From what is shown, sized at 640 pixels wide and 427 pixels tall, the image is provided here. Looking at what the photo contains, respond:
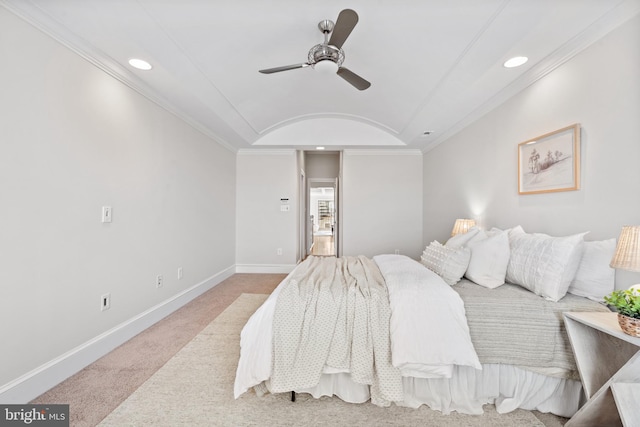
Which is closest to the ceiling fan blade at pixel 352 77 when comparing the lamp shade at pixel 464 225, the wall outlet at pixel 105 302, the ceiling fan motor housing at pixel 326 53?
the ceiling fan motor housing at pixel 326 53

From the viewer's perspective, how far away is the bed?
1.45 metres

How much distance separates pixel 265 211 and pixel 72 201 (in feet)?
10.3

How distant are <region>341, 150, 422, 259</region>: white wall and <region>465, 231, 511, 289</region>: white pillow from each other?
287 cm

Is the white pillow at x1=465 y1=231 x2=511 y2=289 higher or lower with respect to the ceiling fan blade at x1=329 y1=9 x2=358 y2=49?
lower

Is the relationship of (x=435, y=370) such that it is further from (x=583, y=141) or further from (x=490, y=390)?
(x=583, y=141)

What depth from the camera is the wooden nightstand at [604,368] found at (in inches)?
42.7

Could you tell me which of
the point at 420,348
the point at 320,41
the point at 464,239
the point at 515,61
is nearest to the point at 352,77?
the point at 320,41

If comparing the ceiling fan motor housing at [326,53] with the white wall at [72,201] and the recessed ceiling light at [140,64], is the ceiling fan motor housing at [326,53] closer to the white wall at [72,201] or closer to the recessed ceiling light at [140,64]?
the recessed ceiling light at [140,64]

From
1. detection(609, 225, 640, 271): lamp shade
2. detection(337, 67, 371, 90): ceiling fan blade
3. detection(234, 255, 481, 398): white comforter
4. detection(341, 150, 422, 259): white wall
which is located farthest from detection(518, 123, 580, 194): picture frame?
detection(341, 150, 422, 259): white wall

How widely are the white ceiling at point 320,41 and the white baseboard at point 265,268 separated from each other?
2.57 m

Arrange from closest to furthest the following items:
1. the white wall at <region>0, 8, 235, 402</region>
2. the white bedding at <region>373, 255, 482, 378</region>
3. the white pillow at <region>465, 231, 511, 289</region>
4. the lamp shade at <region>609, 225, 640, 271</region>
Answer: the lamp shade at <region>609, 225, 640, 271</region> < the white bedding at <region>373, 255, 482, 378</region> < the white wall at <region>0, 8, 235, 402</region> < the white pillow at <region>465, 231, 511, 289</region>

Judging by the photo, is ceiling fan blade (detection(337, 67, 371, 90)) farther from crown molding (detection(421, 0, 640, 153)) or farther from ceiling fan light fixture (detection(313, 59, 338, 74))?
crown molding (detection(421, 0, 640, 153))

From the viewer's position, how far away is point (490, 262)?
1883 mm

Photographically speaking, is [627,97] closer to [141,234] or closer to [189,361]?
[189,361]
